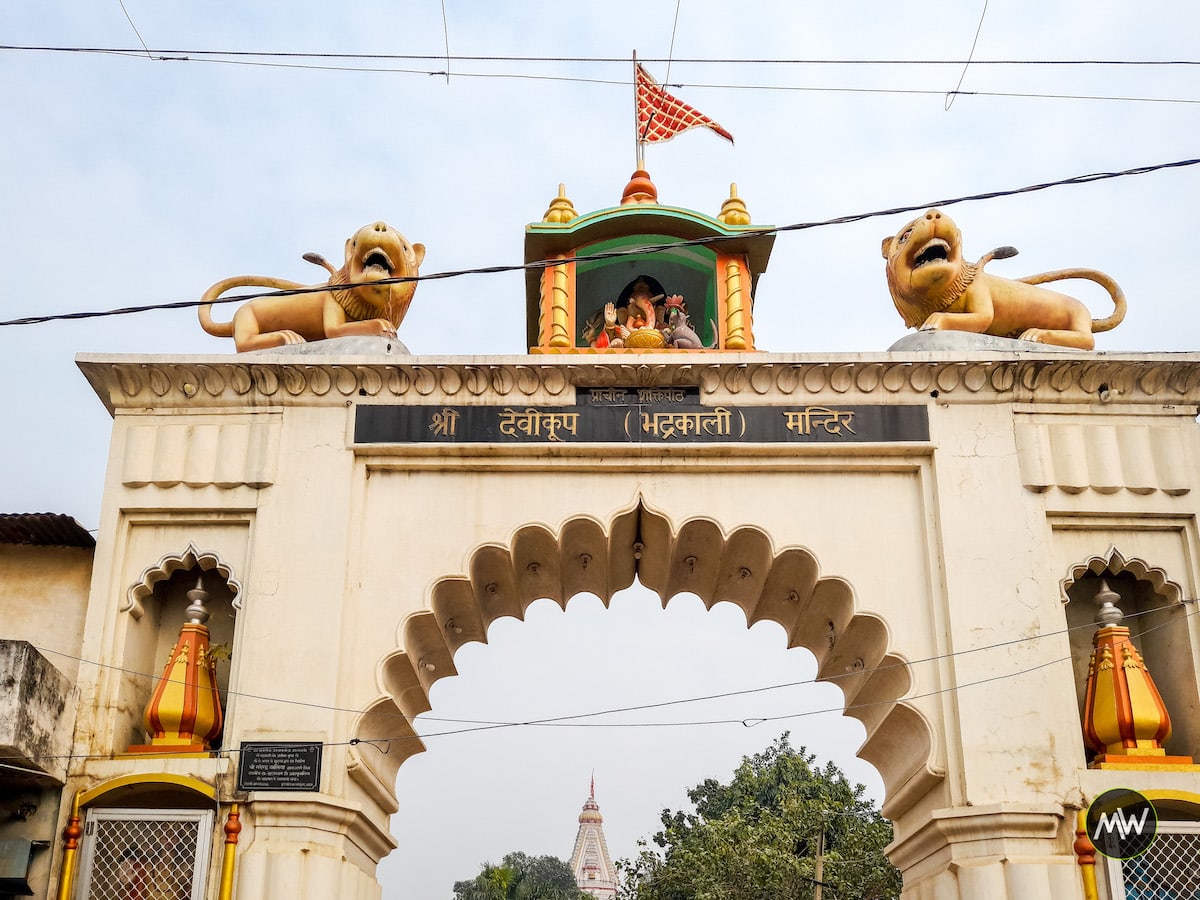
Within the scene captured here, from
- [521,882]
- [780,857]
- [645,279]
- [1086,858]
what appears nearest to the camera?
[1086,858]

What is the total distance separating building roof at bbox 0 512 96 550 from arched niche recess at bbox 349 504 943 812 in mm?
2690

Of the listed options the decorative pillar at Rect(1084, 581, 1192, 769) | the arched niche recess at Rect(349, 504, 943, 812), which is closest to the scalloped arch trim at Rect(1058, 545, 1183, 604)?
the decorative pillar at Rect(1084, 581, 1192, 769)

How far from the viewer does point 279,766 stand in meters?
8.59

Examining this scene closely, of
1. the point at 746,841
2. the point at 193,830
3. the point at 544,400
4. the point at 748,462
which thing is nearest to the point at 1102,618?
the point at 748,462

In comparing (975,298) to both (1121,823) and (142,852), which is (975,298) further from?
(142,852)

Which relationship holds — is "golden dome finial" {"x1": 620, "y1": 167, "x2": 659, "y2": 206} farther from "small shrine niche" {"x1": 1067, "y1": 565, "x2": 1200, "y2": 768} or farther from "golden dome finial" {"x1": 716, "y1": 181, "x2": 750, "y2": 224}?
"small shrine niche" {"x1": 1067, "y1": 565, "x2": 1200, "y2": 768}

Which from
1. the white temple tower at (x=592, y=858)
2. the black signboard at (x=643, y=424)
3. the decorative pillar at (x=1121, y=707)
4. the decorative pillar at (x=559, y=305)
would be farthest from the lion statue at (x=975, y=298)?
the white temple tower at (x=592, y=858)

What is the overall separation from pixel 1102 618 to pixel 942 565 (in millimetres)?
1205

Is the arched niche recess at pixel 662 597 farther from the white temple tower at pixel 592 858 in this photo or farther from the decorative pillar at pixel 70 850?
the white temple tower at pixel 592 858

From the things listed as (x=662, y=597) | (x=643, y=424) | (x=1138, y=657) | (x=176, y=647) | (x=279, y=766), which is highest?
(x=643, y=424)

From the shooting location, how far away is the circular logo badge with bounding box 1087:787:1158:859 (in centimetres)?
832

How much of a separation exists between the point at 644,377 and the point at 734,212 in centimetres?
264

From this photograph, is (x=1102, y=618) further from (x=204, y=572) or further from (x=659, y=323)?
(x=204, y=572)

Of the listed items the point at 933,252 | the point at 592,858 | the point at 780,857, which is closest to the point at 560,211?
the point at 933,252
